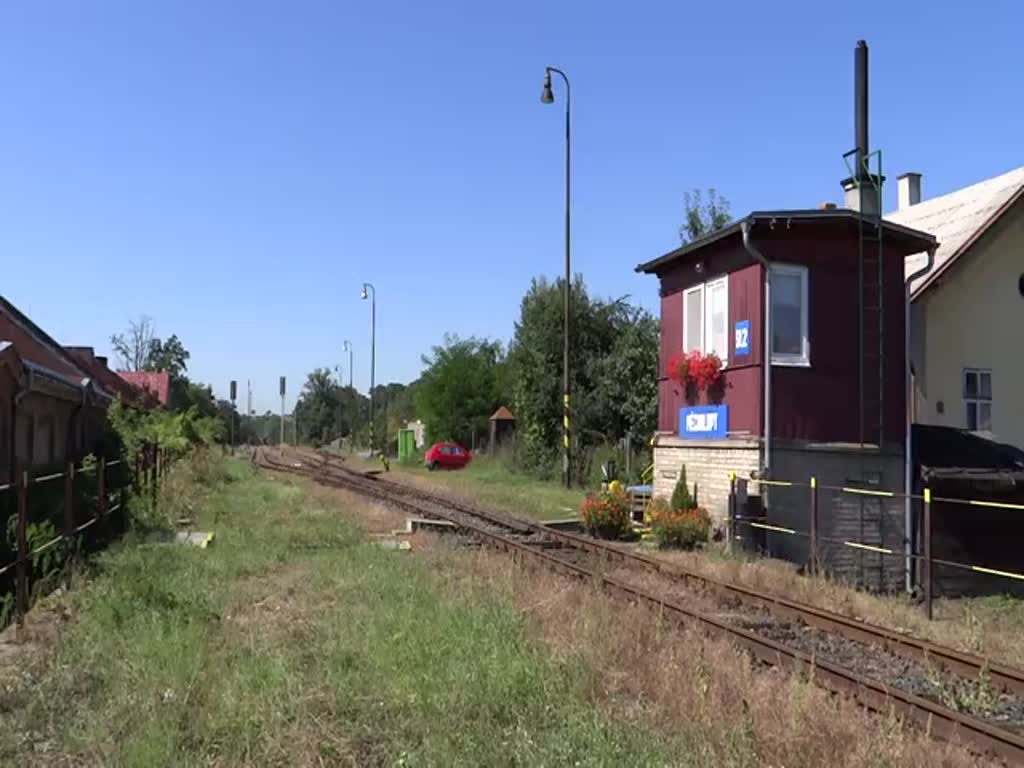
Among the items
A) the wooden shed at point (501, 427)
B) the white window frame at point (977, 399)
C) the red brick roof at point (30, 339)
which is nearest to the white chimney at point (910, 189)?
the white window frame at point (977, 399)

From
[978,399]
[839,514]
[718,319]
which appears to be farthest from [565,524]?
[978,399]

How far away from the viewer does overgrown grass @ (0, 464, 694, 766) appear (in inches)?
194

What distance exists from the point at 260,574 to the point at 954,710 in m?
7.58

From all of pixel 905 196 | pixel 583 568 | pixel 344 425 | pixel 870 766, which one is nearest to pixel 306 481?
pixel 905 196

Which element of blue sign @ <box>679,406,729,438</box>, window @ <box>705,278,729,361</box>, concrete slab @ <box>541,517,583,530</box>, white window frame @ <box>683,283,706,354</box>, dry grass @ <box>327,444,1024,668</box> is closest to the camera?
dry grass @ <box>327,444,1024,668</box>

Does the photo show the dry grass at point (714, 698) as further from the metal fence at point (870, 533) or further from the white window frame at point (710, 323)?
the white window frame at point (710, 323)

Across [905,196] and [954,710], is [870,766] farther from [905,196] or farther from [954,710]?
[905,196]

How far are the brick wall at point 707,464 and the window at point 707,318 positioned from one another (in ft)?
5.43

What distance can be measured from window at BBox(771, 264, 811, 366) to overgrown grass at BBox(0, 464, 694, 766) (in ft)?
27.7

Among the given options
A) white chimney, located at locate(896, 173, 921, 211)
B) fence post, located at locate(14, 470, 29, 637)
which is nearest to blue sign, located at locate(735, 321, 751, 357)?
fence post, located at locate(14, 470, 29, 637)

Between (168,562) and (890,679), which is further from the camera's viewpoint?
(168,562)

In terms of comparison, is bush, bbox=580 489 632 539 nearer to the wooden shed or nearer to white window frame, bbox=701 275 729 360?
white window frame, bbox=701 275 729 360

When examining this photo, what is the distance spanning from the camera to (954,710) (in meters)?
6.68

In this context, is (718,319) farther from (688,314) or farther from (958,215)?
(958,215)
